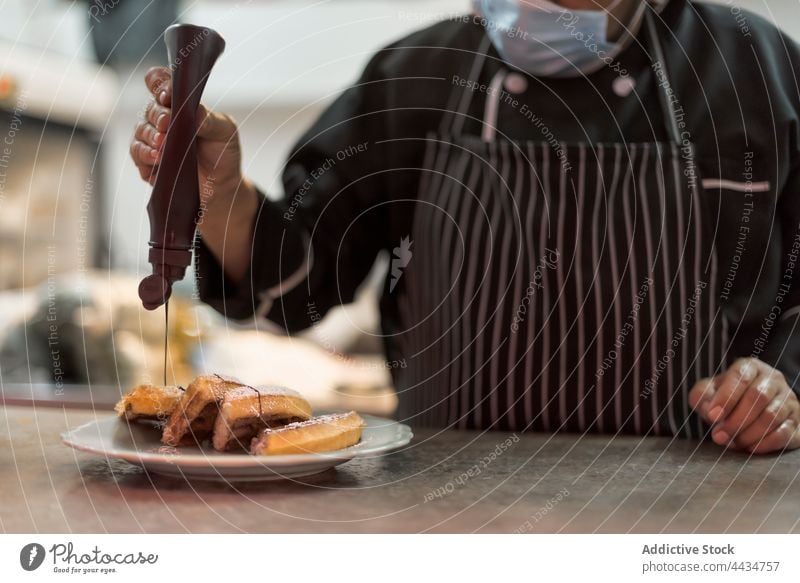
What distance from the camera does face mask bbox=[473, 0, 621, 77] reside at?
1.64 ft

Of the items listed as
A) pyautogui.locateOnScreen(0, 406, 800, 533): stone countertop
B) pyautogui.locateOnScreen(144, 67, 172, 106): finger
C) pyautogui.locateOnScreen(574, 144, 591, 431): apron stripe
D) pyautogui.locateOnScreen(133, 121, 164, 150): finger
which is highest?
pyautogui.locateOnScreen(144, 67, 172, 106): finger

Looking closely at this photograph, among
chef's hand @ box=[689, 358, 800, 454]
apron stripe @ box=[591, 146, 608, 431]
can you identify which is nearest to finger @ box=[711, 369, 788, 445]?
chef's hand @ box=[689, 358, 800, 454]

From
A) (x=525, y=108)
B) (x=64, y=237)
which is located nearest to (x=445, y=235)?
(x=525, y=108)

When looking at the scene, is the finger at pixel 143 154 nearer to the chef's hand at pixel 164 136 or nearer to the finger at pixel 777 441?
the chef's hand at pixel 164 136

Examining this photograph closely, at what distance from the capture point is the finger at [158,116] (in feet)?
1.13

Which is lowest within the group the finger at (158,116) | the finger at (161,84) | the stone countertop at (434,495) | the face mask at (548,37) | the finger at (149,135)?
the stone countertop at (434,495)

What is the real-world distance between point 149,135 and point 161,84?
0.03 meters

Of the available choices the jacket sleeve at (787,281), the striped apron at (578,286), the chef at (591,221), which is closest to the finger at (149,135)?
the chef at (591,221)

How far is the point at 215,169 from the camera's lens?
408mm

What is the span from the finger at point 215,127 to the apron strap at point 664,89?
296 millimetres

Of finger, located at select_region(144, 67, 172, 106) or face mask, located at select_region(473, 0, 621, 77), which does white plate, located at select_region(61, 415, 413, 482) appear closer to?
finger, located at select_region(144, 67, 172, 106)

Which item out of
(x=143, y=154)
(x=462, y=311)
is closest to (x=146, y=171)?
(x=143, y=154)
